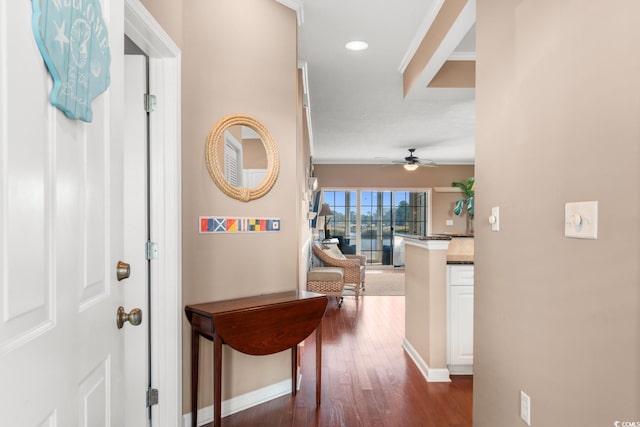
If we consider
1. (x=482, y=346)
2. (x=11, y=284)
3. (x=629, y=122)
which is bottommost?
(x=482, y=346)

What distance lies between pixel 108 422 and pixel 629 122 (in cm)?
155

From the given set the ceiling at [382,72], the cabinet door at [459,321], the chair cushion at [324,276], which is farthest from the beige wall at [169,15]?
the chair cushion at [324,276]

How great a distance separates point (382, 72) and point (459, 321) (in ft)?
7.95

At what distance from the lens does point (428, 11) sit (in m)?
2.80

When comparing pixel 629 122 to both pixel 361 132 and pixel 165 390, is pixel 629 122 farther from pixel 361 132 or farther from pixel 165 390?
pixel 361 132

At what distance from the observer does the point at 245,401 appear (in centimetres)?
250

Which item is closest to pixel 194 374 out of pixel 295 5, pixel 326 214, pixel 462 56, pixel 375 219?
pixel 295 5

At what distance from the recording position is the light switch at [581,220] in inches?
45.4

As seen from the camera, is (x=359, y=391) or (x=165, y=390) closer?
(x=165, y=390)

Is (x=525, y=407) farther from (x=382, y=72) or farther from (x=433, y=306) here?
(x=382, y=72)

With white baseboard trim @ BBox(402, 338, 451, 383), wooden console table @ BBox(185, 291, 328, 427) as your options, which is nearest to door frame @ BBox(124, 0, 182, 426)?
wooden console table @ BBox(185, 291, 328, 427)

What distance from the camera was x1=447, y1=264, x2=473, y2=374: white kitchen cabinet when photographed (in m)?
3.00

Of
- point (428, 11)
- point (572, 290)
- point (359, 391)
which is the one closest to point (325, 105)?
point (428, 11)

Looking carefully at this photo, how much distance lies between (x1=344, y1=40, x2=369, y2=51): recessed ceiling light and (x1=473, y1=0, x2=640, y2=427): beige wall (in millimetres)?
1460
